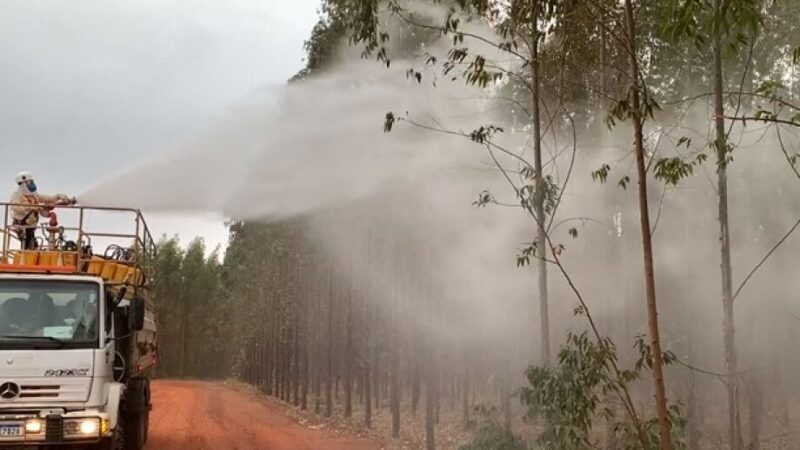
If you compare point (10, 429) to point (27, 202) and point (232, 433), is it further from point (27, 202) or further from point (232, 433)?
point (232, 433)

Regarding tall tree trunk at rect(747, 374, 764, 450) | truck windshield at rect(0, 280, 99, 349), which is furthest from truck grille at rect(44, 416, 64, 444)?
tall tree trunk at rect(747, 374, 764, 450)

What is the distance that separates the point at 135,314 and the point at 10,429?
1.92 m

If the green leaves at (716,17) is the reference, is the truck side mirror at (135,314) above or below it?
below

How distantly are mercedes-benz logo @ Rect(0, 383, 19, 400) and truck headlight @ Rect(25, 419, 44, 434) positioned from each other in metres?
0.36

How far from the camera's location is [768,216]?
14625 mm

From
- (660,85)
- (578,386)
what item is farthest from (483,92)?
(578,386)

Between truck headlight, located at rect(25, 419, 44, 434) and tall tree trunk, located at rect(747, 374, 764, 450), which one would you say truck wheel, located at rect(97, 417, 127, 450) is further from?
tall tree trunk, located at rect(747, 374, 764, 450)

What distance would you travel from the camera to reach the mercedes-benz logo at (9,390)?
28.2 feet

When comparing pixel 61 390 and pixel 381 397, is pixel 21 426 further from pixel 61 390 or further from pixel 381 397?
pixel 381 397

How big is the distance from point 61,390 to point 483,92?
28.2 ft

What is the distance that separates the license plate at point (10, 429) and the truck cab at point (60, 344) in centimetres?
1

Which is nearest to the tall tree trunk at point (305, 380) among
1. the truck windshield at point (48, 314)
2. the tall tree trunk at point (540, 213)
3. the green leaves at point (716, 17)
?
the truck windshield at point (48, 314)

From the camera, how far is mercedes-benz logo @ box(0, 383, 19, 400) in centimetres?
859

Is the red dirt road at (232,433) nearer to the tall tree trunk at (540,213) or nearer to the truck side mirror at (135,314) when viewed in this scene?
the truck side mirror at (135,314)
